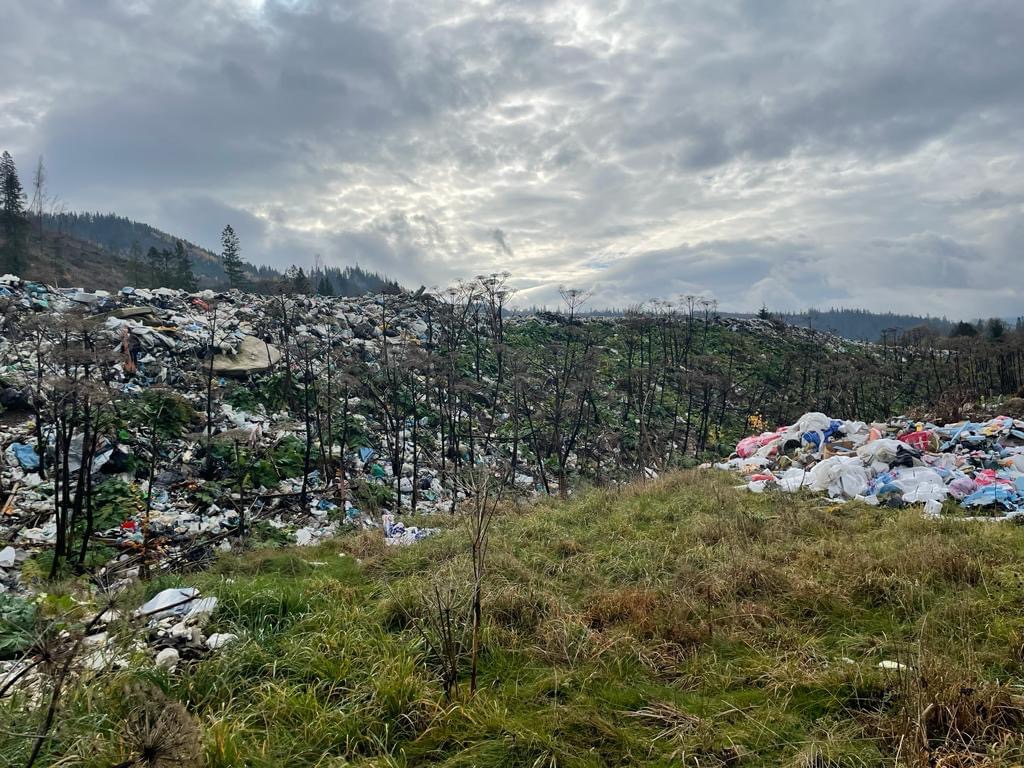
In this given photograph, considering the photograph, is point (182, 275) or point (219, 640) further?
point (182, 275)

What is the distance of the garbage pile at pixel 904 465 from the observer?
609 centimetres

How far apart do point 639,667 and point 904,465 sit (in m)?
6.61

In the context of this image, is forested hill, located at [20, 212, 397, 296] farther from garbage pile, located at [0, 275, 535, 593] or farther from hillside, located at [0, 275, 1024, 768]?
hillside, located at [0, 275, 1024, 768]

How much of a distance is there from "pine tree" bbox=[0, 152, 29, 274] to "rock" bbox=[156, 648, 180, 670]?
1519 inches

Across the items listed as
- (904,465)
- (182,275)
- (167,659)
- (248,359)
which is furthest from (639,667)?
(182,275)

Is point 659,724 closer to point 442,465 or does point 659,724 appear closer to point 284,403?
point 442,465

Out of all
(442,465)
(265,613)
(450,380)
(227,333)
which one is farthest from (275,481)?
(265,613)

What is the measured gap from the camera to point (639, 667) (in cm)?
286

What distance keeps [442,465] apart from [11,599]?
979 cm

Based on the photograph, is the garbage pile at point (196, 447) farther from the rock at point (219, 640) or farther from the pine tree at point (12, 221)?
the pine tree at point (12, 221)

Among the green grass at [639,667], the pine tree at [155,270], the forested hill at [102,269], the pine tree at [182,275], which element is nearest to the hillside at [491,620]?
the green grass at [639,667]

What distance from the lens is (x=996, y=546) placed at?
423 centimetres

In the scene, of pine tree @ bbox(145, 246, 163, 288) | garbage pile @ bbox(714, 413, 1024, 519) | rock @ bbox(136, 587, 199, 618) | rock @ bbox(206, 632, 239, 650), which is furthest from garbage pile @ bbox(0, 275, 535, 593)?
pine tree @ bbox(145, 246, 163, 288)

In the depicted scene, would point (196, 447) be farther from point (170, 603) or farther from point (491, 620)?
point (491, 620)
